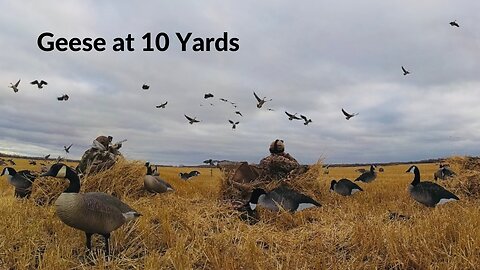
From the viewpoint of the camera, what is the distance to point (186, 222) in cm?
800

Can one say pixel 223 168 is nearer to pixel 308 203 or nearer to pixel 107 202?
pixel 308 203

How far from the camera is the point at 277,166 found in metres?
12.7

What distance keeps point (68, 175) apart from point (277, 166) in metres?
7.17

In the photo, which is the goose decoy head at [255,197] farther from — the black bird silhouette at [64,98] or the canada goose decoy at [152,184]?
the black bird silhouette at [64,98]

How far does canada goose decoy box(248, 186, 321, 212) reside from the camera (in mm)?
9562

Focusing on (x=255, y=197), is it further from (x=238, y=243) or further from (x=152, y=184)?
(x=238, y=243)

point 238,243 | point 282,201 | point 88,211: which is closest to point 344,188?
point 282,201

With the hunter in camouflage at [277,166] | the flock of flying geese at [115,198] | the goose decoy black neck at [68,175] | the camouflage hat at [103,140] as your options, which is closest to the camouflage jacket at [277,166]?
the hunter in camouflage at [277,166]

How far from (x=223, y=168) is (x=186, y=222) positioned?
208 inches

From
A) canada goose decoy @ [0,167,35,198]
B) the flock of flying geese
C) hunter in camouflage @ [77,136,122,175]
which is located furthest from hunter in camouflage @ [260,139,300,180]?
canada goose decoy @ [0,167,35,198]

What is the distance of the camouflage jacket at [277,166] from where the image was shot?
1269 cm

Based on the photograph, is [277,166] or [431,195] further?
[277,166]

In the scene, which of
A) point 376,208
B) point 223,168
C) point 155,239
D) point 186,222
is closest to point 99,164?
point 223,168

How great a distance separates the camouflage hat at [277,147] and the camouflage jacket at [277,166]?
0.35m
